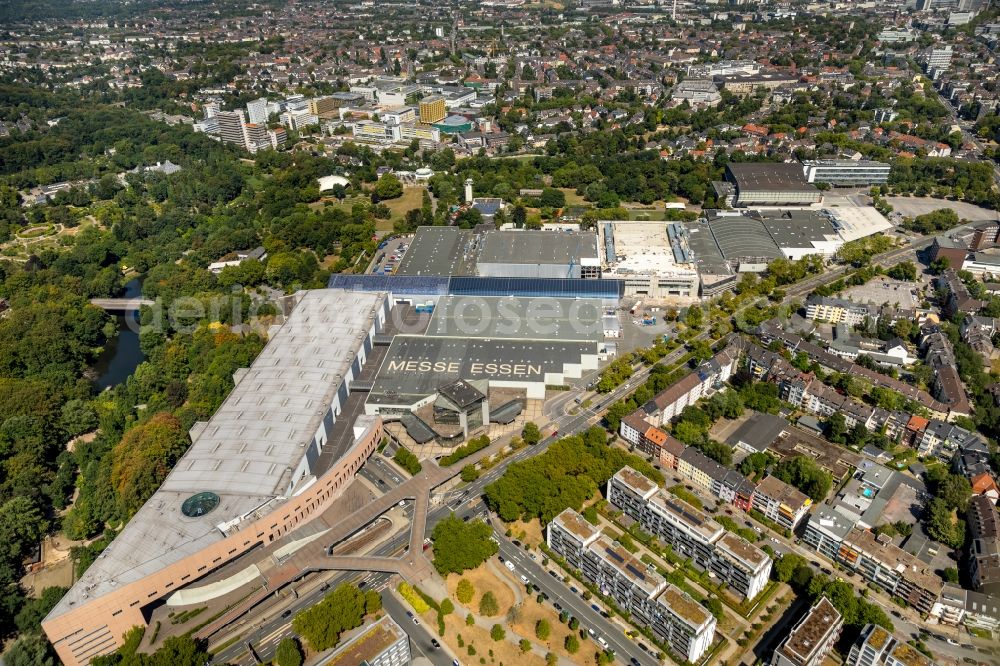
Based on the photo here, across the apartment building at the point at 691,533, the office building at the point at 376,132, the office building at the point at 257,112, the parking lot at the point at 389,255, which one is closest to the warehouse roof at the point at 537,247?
the parking lot at the point at 389,255

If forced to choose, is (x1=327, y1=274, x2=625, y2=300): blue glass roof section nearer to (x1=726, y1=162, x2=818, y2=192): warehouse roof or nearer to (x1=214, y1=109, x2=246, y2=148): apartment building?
(x1=726, y1=162, x2=818, y2=192): warehouse roof

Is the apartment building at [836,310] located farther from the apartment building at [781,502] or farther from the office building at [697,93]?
the office building at [697,93]

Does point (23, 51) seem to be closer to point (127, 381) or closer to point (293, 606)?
point (127, 381)

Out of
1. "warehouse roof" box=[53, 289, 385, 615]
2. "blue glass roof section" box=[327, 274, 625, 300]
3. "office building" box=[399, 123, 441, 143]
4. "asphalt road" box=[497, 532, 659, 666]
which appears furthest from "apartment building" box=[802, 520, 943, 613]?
"office building" box=[399, 123, 441, 143]

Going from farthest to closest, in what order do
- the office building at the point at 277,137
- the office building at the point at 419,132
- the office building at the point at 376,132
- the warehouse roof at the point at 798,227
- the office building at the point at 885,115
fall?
the office building at the point at 376,132 → the office building at the point at 277,137 → the office building at the point at 419,132 → the office building at the point at 885,115 → the warehouse roof at the point at 798,227

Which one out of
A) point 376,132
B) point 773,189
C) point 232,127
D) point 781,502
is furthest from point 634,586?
point 232,127

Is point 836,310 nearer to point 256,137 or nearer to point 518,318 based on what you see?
point 518,318

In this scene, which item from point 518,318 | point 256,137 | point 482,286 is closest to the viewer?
point 518,318

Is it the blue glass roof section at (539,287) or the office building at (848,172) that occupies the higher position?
the office building at (848,172)
